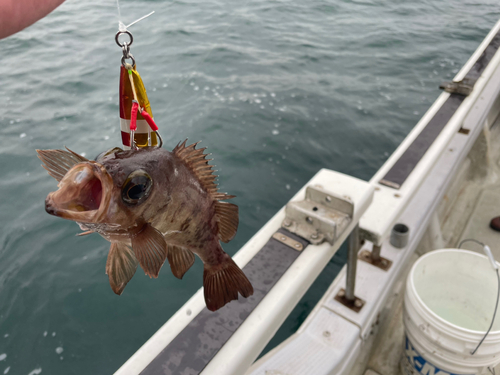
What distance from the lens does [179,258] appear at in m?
0.96

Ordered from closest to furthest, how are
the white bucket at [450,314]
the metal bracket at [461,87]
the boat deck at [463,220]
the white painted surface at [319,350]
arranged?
the white painted surface at [319,350] < the white bucket at [450,314] < the boat deck at [463,220] < the metal bracket at [461,87]

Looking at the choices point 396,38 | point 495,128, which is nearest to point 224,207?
point 495,128

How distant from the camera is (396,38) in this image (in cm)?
909

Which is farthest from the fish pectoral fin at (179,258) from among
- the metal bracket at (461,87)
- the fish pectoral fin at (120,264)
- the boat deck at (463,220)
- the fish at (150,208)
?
the metal bracket at (461,87)

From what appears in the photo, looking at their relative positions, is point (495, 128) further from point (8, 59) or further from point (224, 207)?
point (8, 59)

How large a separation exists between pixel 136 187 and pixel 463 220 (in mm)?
4608

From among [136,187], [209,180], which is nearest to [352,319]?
[209,180]

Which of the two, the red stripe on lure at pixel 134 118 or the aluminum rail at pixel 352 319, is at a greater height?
the red stripe on lure at pixel 134 118

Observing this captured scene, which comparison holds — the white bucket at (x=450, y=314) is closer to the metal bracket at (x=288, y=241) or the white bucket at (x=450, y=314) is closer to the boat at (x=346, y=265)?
the boat at (x=346, y=265)

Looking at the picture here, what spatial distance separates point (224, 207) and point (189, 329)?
81 cm

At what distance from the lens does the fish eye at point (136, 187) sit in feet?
2.06

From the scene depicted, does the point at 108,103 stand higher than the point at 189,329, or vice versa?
the point at 189,329

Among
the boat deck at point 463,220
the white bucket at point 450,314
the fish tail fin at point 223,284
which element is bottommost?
the boat deck at point 463,220

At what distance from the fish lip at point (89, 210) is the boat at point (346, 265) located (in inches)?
39.0
